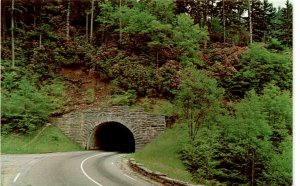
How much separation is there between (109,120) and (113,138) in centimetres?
1007

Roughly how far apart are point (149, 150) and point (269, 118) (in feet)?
34.7

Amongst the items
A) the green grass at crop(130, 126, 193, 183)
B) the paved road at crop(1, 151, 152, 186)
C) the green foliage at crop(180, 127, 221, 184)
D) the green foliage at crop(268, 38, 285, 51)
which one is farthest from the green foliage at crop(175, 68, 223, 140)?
the green foliage at crop(268, 38, 285, 51)

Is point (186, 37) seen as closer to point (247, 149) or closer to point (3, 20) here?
point (247, 149)

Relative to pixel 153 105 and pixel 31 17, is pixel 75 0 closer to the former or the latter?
pixel 31 17

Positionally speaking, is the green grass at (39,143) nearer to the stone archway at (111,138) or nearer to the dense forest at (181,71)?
the dense forest at (181,71)

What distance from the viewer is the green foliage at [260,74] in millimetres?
40281

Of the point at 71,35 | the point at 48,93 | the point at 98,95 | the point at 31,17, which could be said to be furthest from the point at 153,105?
the point at 31,17

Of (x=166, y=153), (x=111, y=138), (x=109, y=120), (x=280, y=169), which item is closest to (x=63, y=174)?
(x=166, y=153)

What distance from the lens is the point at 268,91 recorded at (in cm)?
3166

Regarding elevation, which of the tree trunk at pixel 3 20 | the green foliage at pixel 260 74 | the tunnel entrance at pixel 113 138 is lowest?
the tunnel entrance at pixel 113 138

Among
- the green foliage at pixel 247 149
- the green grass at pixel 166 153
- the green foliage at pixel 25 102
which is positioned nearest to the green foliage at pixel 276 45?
the green foliage at pixel 247 149

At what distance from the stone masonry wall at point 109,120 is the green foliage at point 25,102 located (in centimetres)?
209

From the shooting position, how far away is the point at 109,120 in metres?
35.0

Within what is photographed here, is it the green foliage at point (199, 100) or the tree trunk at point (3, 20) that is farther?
the tree trunk at point (3, 20)
